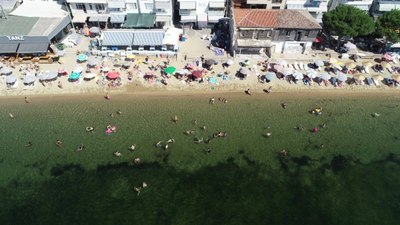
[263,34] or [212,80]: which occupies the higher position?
[263,34]

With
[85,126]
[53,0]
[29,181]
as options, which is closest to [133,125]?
[85,126]

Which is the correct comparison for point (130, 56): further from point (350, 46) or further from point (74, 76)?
point (350, 46)

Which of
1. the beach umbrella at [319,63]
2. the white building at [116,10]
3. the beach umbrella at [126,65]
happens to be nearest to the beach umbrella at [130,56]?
the beach umbrella at [126,65]

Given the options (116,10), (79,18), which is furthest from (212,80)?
(79,18)

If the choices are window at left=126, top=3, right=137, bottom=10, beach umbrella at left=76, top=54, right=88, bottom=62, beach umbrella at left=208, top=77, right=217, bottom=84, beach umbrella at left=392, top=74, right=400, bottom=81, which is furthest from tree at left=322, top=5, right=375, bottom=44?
beach umbrella at left=76, top=54, right=88, bottom=62

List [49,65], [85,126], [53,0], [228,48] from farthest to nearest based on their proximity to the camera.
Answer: [53,0] → [228,48] → [49,65] → [85,126]

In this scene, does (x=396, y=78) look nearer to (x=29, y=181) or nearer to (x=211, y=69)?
(x=211, y=69)

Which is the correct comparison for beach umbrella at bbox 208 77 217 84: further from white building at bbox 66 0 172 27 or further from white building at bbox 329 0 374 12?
white building at bbox 329 0 374 12
